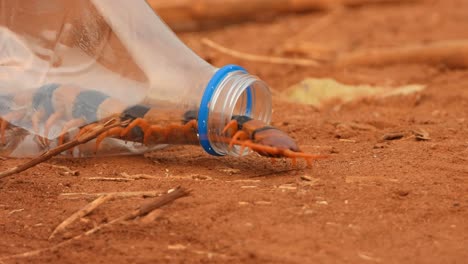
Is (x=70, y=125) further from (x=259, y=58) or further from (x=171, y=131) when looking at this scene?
(x=259, y=58)

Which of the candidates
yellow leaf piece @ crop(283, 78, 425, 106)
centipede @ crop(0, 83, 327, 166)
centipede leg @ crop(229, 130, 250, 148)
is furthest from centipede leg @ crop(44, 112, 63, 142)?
yellow leaf piece @ crop(283, 78, 425, 106)

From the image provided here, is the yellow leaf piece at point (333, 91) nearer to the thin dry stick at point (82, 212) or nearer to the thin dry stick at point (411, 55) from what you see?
the thin dry stick at point (411, 55)

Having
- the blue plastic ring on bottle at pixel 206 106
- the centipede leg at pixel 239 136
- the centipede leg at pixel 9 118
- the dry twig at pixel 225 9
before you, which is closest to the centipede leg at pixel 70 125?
the centipede leg at pixel 9 118

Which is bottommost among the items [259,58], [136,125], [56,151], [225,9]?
[56,151]

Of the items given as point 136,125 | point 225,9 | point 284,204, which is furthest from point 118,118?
point 225,9

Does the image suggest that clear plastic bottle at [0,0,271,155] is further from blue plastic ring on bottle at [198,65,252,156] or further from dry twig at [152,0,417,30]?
dry twig at [152,0,417,30]

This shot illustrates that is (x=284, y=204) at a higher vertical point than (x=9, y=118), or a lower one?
lower

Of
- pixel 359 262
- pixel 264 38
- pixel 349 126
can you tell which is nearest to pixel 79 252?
pixel 359 262
